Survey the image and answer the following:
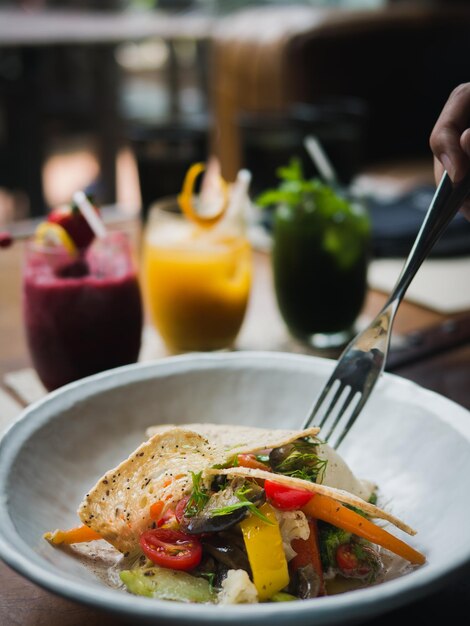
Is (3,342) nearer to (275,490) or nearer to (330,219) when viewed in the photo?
(330,219)

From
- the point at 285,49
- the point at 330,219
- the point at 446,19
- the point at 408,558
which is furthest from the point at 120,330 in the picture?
the point at 446,19

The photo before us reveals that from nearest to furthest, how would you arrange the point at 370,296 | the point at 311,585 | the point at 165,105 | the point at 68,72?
the point at 311,585 → the point at 370,296 → the point at 68,72 → the point at 165,105

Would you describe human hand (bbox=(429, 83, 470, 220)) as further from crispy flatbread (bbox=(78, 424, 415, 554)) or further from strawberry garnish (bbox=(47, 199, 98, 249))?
strawberry garnish (bbox=(47, 199, 98, 249))

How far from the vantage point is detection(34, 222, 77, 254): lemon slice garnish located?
1.41 meters

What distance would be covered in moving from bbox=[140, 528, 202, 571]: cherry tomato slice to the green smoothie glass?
82 cm

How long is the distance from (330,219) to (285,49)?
2.57 meters

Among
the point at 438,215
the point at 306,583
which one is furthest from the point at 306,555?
the point at 438,215

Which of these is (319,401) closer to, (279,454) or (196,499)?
(279,454)

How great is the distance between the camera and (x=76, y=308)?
4.64ft

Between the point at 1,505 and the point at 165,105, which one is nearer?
the point at 1,505

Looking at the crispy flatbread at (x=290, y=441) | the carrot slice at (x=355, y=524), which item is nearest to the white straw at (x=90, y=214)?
the crispy flatbread at (x=290, y=441)

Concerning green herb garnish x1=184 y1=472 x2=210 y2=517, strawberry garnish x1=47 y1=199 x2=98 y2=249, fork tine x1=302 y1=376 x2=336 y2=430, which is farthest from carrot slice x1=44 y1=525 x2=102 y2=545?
strawberry garnish x1=47 y1=199 x2=98 y2=249

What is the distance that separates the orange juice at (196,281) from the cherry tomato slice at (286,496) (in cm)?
75

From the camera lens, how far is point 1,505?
35.4 inches
